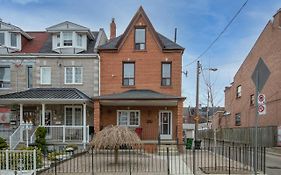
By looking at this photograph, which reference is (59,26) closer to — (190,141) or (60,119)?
(60,119)

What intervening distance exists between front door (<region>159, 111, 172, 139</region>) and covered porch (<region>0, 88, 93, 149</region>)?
579 cm

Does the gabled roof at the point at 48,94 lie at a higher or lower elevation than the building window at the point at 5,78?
lower

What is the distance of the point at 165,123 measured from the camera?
1017 inches

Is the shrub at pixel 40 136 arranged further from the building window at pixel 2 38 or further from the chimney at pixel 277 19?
the chimney at pixel 277 19

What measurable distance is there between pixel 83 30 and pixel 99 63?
3.27 m

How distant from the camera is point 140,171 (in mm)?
13469

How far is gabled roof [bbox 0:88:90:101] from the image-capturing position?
74.8ft

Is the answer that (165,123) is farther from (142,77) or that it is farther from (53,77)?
(53,77)

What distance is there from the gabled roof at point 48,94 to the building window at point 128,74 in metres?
3.73

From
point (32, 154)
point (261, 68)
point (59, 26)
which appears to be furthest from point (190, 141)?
point (261, 68)

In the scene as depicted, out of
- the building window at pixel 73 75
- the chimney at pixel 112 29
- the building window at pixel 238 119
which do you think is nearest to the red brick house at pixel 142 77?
the building window at pixel 73 75

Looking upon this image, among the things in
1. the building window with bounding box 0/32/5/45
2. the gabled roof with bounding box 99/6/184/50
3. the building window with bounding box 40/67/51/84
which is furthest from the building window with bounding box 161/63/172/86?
the building window with bounding box 0/32/5/45

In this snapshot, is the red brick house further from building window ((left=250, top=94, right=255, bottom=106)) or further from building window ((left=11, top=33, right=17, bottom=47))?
building window ((left=250, top=94, right=255, bottom=106))

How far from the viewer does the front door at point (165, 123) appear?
25797 millimetres
